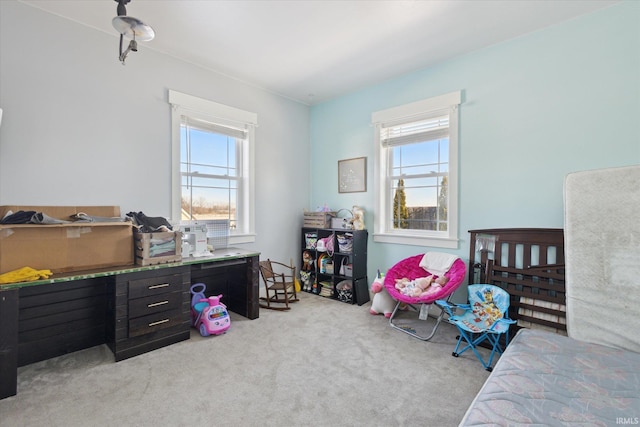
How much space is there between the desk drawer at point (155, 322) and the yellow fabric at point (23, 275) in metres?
0.70

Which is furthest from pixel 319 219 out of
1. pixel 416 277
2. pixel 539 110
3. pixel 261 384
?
pixel 539 110

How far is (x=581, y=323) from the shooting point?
6.93ft

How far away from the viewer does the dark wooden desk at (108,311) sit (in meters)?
2.41

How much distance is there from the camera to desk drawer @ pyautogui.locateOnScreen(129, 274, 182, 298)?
8.18ft

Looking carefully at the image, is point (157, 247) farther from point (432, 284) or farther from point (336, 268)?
point (432, 284)

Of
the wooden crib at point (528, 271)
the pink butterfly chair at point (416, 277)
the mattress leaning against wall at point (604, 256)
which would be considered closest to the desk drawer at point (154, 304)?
the pink butterfly chair at point (416, 277)

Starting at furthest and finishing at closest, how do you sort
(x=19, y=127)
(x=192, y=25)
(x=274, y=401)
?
1. (x=192, y=25)
2. (x=19, y=127)
3. (x=274, y=401)

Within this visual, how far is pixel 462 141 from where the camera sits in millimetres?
3307

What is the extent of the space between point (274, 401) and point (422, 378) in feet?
3.52

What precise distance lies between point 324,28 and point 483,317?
117 inches

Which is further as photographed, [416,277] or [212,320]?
[416,277]

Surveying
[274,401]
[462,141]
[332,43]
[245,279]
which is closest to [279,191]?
[245,279]

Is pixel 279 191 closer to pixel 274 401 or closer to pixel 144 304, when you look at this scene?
pixel 144 304

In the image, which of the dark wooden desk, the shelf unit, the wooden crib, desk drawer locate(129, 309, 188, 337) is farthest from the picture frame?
desk drawer locate(129, 309, 188, 337)
